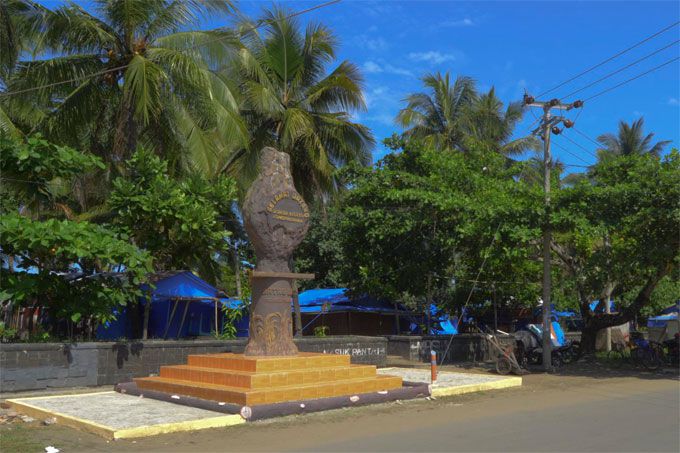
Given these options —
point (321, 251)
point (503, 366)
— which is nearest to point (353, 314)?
point (321, 251)

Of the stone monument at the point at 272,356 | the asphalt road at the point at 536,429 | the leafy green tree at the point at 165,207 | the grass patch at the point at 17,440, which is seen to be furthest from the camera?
the leafy green tree at the point at 165,207

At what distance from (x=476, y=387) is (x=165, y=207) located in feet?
26.7

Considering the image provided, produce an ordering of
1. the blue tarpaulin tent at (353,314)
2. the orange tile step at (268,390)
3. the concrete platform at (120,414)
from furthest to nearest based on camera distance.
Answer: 1. the blue tarpaulin tent at (353,314)
2. the orange tile step at (268,390)
3. the concrete platform at (120,414)

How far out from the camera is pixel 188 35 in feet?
56.4

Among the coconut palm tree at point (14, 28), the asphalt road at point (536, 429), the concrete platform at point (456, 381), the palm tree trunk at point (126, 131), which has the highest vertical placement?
the coconut palm tree at point (14, 28)

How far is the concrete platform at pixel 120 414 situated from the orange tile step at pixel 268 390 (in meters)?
0.39

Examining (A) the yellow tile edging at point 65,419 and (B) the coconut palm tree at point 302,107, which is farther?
(B) the coconut palm tree at point 302,107

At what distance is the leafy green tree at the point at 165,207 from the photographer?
1484cm

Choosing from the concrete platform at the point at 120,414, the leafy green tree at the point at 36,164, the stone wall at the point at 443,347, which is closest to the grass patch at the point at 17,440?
the concrete platform at the point at 120,414

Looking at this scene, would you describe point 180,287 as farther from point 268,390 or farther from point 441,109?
point 441,109

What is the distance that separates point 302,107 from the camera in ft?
75.2

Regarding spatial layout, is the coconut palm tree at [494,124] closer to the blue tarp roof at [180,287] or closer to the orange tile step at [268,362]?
the blue tarp roof at [180,287]

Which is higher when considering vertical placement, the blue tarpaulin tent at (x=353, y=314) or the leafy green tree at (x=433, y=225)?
the leafy green tree at (x=433, y=225)

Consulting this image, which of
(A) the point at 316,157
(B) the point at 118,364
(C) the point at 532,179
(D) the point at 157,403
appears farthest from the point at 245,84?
(C) the point at 532,179
